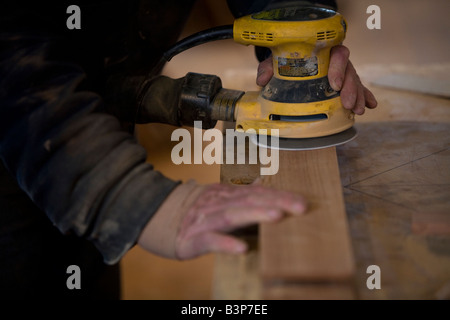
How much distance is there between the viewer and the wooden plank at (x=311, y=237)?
3.17 feet

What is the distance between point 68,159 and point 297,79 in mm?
747

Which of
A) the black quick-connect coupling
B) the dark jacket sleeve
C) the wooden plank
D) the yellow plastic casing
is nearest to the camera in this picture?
the wooden plank

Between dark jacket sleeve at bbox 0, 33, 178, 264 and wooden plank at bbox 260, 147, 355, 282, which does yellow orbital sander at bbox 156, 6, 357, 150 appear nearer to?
wooden plank at bbox 260, 147, 355, 282

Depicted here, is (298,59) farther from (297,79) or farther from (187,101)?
(187,101)

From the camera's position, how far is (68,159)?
1118mm

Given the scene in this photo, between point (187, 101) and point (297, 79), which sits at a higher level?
point (297, 79)

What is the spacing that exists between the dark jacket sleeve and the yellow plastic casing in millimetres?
510

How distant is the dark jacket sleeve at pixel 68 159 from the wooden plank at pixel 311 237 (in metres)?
0.31

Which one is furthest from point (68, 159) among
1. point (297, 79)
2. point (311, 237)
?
point (297, 79)

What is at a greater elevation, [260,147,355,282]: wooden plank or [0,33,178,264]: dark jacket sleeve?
[0,33,178,264]: dark jacket sleeve

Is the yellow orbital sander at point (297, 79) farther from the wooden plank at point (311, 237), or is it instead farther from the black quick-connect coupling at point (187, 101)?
the wooden plank at point (311, 237)

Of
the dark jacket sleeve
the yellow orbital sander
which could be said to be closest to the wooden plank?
the yellow orbital sander

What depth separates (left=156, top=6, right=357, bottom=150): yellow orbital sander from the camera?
1391mm
